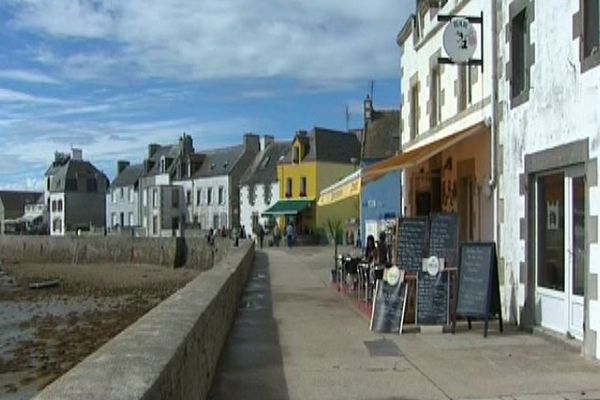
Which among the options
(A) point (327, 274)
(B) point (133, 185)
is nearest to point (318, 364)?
(A) point (327, 274)

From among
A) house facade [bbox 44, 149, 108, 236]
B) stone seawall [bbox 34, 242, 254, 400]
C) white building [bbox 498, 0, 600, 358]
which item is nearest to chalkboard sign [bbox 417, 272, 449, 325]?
white building [bbox 498, 0, 600, 358]

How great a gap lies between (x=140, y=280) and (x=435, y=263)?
114 feet

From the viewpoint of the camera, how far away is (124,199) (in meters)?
89.3

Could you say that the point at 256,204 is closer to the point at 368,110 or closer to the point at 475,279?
the point at 368,110

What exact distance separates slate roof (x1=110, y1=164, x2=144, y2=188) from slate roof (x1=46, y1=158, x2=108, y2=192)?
7.12 meters

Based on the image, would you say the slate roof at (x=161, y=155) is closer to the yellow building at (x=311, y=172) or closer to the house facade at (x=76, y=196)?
the house facade at (x=76, y=196)

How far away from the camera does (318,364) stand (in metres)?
8.80

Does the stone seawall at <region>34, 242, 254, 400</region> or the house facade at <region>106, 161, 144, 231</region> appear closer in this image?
the stone seawall at <region>34, 242, 254, 400</region>

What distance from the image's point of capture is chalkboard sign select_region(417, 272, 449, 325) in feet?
36.0

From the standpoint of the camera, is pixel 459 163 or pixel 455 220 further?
pixel 459 163

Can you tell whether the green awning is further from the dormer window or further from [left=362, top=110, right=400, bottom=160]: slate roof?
[left=362, top=110, right=400, bottom=160]: slate roof

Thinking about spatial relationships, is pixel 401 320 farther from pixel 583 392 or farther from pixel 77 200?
pixel 77 200

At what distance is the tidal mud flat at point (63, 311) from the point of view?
55.4ft

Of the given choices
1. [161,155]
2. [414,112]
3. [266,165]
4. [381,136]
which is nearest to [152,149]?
[161,155]
